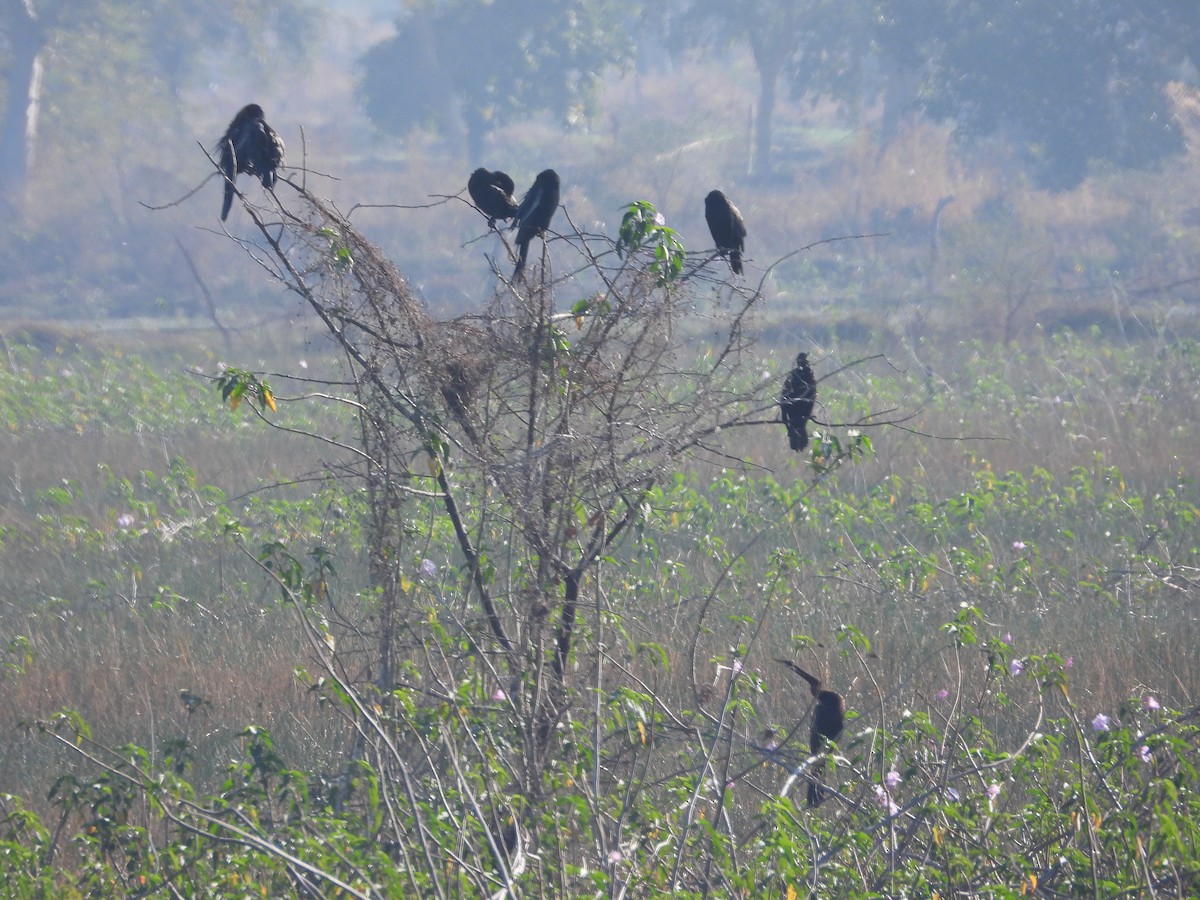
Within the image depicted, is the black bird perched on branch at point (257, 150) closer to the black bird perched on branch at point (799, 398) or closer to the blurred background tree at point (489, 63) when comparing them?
the black bird perched on branch at point (799, 398)

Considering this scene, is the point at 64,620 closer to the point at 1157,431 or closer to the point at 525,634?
the point at 525,634

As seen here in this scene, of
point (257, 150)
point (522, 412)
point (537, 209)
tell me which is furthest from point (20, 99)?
point (522, 412)

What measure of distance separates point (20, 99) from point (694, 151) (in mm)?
19984

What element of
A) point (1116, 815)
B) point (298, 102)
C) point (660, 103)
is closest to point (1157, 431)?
point (1116, 815)

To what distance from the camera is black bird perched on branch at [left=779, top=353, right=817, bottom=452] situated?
160 inches

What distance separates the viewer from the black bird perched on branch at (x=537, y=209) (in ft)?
12.8

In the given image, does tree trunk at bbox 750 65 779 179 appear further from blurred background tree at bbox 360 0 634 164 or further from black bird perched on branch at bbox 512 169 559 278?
black bird perched on branch at bbox 512 169 559 278

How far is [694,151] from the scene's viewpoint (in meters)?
37.8

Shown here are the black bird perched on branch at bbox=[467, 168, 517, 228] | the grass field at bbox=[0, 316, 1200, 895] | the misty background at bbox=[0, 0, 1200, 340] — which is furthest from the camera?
the misty background at bbox=[0, 0, 1200, 340]

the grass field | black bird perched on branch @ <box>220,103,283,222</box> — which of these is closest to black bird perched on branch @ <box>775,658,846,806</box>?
the grass field

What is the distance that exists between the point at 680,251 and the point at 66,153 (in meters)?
38.2

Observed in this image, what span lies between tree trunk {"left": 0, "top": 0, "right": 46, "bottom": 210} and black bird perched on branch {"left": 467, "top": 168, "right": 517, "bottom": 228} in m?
34.7

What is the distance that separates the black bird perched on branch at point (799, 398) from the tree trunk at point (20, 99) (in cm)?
3548

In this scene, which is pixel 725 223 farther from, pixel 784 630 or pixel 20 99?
pixel 20 99
